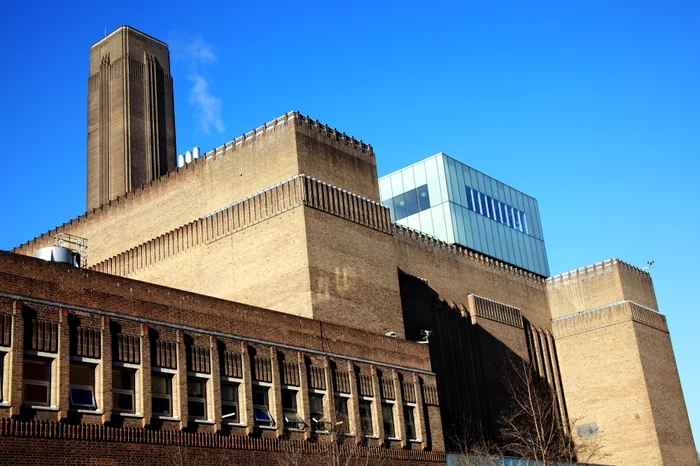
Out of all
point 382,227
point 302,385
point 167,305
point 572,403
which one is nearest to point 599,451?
point 572,403

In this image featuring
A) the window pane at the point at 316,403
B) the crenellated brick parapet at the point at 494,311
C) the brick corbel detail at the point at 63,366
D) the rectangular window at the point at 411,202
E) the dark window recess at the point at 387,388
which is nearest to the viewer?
the brick corbel detail at the point at 63,366

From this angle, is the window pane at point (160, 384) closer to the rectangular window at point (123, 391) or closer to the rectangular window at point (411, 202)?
the rectangular window at point (123, 391)

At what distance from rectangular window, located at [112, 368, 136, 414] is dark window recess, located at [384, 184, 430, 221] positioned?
4843 centimetres

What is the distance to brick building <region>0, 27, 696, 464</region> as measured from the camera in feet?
83.7

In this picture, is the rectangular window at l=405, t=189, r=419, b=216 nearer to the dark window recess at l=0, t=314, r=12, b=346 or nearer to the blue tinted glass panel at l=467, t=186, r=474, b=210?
the blue tinted glass panel at l=467, t=186, r=474, b=210

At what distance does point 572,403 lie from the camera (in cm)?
6400

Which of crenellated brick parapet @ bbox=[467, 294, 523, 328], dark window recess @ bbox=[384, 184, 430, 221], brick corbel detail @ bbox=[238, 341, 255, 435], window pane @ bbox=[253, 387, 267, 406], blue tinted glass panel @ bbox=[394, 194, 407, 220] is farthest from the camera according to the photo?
blue tinted glass panel @ bbox=[394, 194, 407, 220]

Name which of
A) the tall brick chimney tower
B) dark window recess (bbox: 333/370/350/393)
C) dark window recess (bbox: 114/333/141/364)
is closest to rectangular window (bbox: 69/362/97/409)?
dark window recess (bbox: 114/333/141/364)

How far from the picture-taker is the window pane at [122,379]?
85.6ft

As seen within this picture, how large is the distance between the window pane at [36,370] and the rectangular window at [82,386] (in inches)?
28.8

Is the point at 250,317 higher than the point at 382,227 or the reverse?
the reverse

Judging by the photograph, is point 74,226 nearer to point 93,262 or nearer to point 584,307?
point 93,262

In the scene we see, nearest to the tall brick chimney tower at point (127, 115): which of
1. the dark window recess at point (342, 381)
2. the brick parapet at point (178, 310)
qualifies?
the brick parapet at point (178, 310)

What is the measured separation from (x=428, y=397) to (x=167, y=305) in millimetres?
13877
